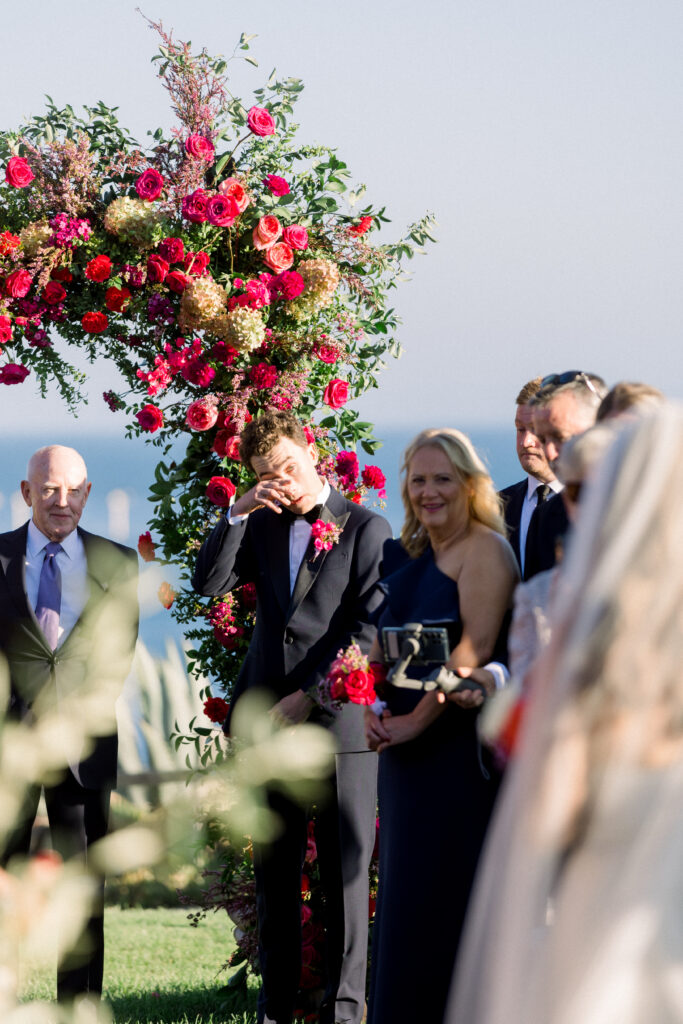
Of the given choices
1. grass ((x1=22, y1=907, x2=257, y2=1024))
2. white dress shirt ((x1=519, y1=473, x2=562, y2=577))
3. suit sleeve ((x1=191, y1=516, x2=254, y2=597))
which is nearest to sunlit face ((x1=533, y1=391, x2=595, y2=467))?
white dress shirt ((x1=519, y1=473, x2=562, y2=577))

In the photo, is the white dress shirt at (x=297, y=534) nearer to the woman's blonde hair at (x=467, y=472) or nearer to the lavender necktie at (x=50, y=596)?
the lavender necktie at (x=50, y=596)

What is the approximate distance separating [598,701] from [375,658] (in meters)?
2.53

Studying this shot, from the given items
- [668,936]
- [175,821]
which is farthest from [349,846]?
[175,821]

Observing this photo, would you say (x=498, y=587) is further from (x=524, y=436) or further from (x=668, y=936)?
(x=668, y=936)

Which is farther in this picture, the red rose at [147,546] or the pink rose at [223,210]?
the red rose at [147,546]

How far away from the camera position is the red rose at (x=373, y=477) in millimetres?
5816

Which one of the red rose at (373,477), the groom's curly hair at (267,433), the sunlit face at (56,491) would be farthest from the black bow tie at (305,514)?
the sunlit face at (56,491)

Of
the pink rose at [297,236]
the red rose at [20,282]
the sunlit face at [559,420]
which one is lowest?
the sunlit face at [559,420]

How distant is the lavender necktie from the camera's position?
5.43m

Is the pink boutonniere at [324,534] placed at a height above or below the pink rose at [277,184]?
below

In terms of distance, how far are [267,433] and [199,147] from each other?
1560 millimetres

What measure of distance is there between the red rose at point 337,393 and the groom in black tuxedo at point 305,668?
1.47 ft

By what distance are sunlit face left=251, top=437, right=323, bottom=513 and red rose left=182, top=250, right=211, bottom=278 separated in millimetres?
1106

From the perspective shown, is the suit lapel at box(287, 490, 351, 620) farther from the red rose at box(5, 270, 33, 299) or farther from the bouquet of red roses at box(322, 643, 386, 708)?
the red rose at box(5, 270, 33, 299)
